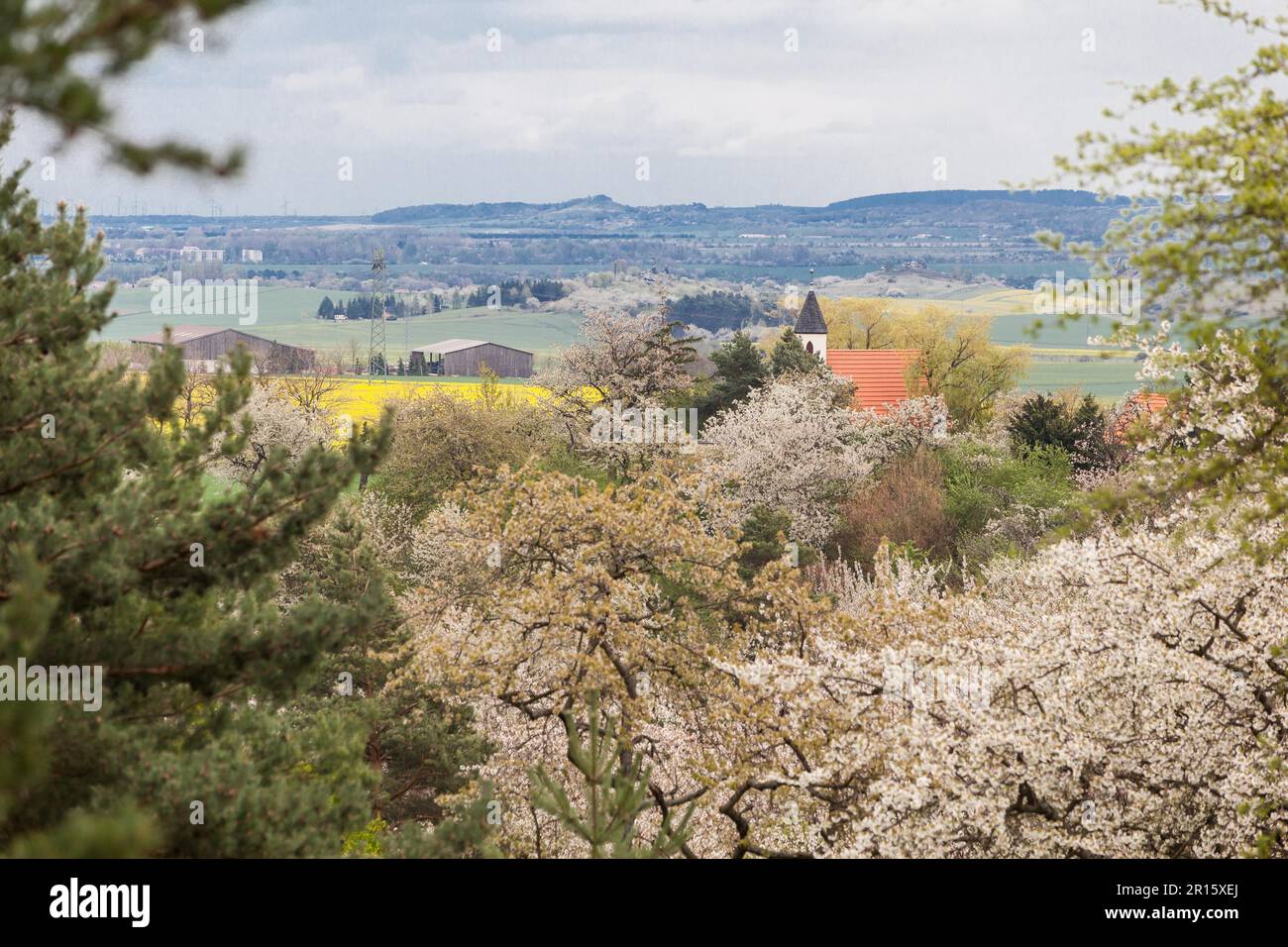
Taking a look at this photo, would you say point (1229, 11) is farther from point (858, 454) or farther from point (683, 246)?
point (683, 246)

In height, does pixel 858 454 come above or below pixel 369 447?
below

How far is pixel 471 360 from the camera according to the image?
91.3 metres

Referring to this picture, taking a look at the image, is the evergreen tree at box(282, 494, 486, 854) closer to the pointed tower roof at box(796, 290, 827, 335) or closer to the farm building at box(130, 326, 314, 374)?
the farm building at box(130, 326, 314, 374)

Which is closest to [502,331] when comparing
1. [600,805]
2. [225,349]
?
[225,349]

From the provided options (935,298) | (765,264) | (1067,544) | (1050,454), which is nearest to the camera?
(1067,544)

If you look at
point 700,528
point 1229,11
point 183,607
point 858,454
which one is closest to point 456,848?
point 183,607

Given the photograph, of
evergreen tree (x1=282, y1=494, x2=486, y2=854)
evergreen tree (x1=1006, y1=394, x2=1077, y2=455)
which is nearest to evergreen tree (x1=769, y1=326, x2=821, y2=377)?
evergreen tree (x1=1006, y1=394, x2=1077, y2=455)

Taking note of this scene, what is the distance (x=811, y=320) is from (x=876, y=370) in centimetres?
698

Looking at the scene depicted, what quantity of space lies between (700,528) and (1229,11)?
1054 centimetres

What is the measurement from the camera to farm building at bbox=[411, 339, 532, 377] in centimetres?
8956

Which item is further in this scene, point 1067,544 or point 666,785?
point 666,785

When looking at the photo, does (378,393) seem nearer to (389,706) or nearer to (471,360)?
(471,360)

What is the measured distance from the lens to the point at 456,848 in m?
7.74

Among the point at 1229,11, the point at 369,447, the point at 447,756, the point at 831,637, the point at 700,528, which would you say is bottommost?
the point at 447,756
